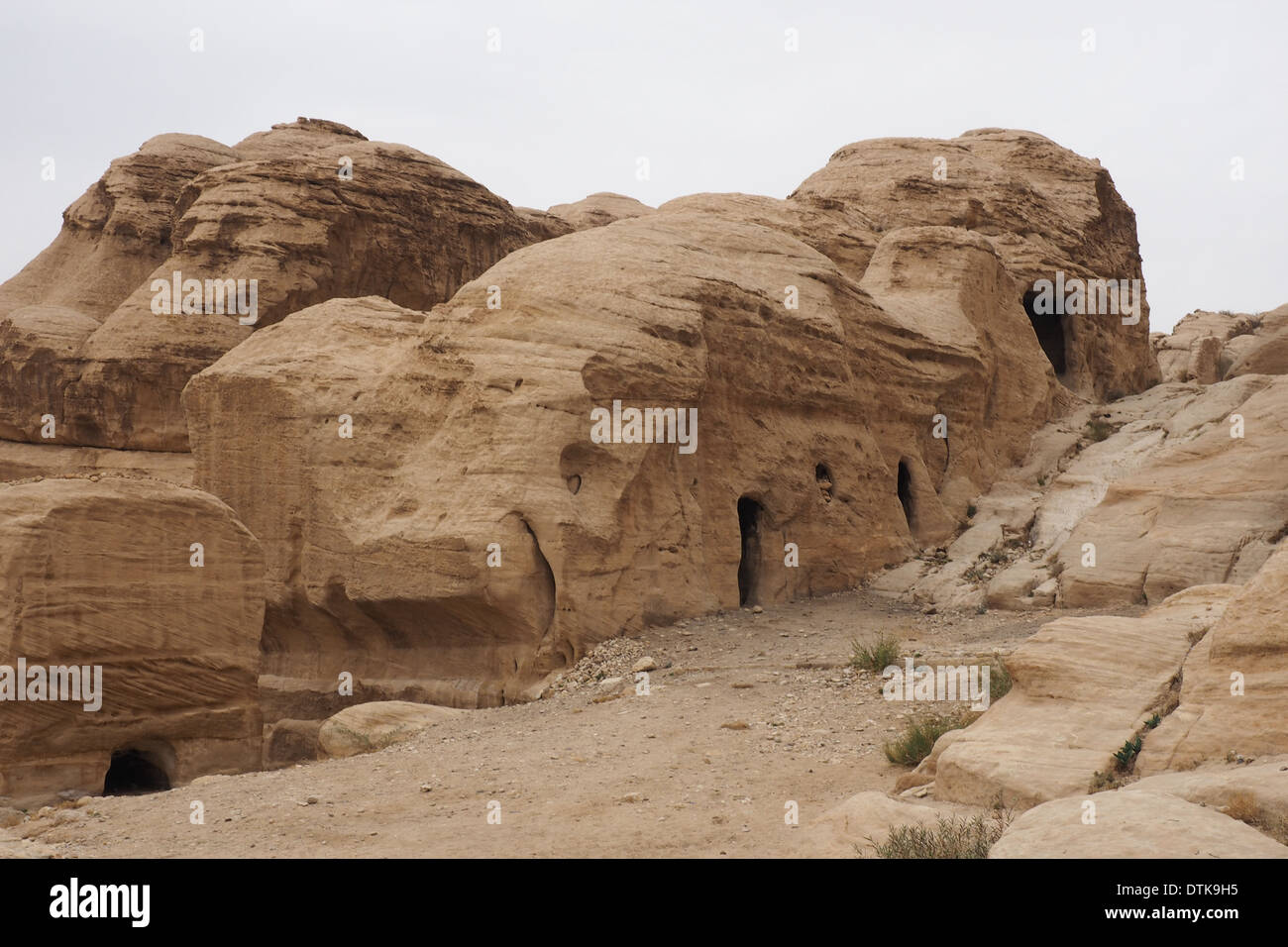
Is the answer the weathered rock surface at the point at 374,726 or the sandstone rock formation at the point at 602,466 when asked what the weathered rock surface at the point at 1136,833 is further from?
the weathered rock surface at the point at 374,726

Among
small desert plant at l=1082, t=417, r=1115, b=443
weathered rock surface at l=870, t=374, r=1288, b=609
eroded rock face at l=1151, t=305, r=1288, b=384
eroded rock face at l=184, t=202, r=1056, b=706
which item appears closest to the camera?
eroded rock face at l=184, t=202, r=1056, b=706

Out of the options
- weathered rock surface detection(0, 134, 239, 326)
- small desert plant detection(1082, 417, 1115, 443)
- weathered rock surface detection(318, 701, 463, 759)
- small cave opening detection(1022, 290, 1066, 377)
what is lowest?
weathered rock surface detection(318, 701, 463, 759)

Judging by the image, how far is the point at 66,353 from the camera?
32531mm

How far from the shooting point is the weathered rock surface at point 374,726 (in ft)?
44.5

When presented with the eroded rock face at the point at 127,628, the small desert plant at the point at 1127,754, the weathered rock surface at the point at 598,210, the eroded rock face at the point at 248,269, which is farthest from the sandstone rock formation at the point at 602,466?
the weathered rock surface at the point at 598,210

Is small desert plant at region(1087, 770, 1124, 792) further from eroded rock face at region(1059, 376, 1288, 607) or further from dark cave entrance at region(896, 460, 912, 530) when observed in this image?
dark cave entrance at region(896, 460, 912, 530)

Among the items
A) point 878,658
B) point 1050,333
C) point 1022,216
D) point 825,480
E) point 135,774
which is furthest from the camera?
point 1050,333

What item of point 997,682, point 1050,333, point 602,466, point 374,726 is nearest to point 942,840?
point 997,682

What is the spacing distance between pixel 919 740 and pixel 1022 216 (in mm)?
20062

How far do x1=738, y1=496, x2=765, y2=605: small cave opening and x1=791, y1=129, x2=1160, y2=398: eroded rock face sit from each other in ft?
30.7

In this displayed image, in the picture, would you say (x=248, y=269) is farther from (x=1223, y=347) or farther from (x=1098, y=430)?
(x=1223, y=347)

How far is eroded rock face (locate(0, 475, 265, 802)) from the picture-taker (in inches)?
500

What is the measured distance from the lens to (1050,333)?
97.1ft

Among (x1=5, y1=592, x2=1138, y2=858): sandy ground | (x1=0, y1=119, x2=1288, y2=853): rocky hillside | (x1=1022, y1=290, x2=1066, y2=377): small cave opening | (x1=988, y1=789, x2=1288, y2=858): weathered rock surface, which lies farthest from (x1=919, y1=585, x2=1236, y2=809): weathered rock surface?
(x1=1022, y1=290, x2=1066, y2=377): small cave opening
